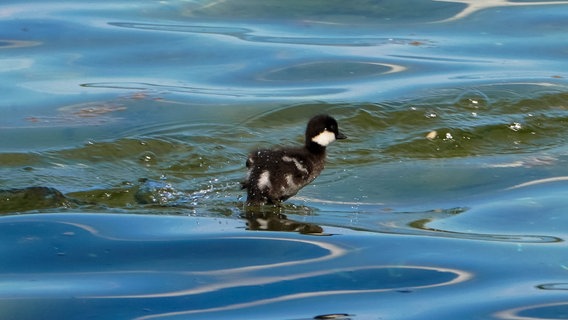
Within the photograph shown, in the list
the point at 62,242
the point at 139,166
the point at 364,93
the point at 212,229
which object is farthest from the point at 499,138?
the point at 62,242

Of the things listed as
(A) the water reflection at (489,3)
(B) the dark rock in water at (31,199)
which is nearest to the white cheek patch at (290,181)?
(B) the dark rock in water at (31,199)

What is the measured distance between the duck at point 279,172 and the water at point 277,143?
148mm

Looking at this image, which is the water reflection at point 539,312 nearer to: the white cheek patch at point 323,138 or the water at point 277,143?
the water at point 277,143

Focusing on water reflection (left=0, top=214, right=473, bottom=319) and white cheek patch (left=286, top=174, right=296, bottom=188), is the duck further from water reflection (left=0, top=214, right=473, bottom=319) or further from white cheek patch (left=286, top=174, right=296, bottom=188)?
water reflection (left=0, top=214, right=473, bottom=319)

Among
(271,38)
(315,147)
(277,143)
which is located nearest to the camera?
(315,147)

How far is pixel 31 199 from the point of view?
28.8 feet

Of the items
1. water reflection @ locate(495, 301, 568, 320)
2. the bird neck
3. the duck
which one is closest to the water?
water reflection @ locate(495, 301, 568, 320)

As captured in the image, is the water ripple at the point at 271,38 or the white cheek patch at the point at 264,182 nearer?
the white cheek patch at the point at 264,182

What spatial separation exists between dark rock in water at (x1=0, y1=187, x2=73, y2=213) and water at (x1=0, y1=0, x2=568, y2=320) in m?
0.03

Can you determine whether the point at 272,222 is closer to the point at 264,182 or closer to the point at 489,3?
the point at 264,182

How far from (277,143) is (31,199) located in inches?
110

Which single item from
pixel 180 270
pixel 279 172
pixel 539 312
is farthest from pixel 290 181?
pixel 539 312

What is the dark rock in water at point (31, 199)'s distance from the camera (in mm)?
8523

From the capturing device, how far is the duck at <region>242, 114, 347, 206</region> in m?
8.74
